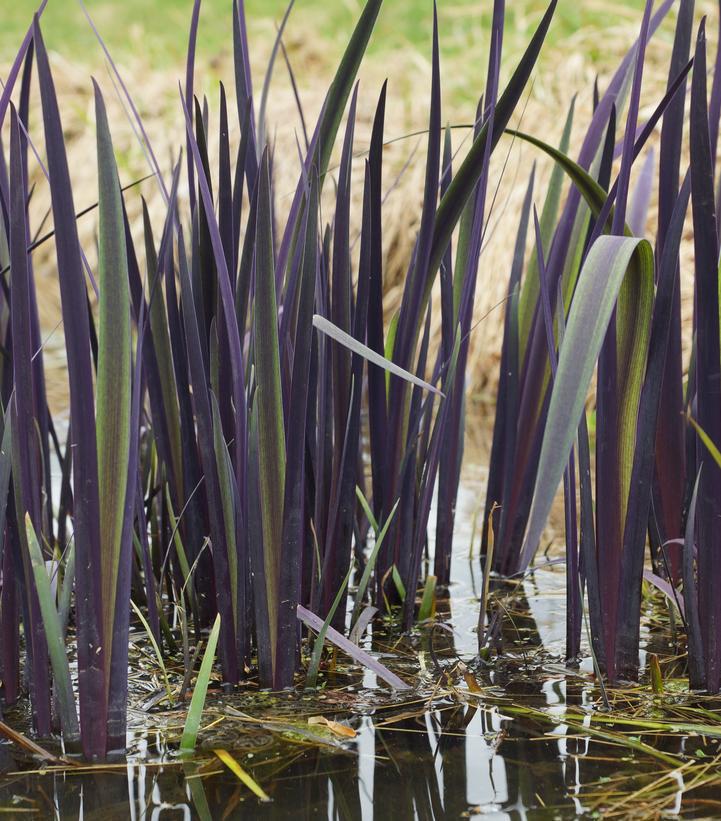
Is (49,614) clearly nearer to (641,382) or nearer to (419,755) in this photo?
(419,755)

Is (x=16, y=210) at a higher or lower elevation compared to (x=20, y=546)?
higher

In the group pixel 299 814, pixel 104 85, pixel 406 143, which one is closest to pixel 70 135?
pixel 104 85

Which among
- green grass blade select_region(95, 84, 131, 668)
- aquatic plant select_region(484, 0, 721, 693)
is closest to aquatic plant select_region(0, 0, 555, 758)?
green grass blade select_region(95, 84, 131, 668)

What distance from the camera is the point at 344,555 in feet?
3.26

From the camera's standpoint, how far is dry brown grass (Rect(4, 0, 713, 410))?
116 inches

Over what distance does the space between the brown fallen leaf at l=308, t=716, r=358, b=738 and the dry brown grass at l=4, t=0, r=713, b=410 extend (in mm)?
1554

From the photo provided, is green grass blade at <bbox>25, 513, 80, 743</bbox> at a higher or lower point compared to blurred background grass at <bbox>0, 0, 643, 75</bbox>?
lower

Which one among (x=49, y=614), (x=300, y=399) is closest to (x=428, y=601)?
(x=300, y=399)

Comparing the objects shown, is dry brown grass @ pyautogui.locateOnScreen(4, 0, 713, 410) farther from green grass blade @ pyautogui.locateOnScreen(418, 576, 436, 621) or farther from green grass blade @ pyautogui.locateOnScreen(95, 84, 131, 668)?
green grass blade @ pyautogui.locateOnScreen(95, 84, 131, 668)

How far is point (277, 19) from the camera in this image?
5223 mm

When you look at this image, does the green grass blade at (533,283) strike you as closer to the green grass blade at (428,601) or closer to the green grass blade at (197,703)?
the green grass blade at (428,601)

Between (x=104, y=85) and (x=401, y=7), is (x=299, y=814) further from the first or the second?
(x=401, y=7)

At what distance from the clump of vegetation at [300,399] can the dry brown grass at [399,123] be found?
127 cm

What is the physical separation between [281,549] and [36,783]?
0.85 feet
